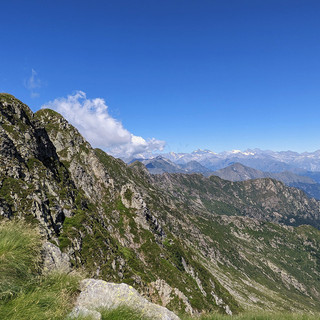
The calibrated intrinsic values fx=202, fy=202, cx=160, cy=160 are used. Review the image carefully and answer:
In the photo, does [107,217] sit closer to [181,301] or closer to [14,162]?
[181,301]

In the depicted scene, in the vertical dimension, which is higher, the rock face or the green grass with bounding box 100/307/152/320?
the green grass with bounding box 100/307/152/320

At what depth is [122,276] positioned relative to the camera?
64.8m

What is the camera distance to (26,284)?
5.98 m

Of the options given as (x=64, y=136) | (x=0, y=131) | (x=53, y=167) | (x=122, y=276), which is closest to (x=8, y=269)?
(x=0, y=131)

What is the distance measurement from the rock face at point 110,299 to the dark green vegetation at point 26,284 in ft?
1.91

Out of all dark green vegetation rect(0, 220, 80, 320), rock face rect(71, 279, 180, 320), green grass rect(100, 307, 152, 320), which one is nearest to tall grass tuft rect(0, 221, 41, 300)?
dark green vegetation rect(0, 220, 80, 320)

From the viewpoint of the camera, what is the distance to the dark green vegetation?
4906 millimetres

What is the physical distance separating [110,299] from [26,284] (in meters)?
2.98

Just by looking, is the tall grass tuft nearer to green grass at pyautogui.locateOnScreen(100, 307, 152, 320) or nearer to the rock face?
the rock face

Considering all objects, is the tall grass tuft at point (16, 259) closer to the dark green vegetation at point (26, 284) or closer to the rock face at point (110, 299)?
the dark green vegetation at point (26, 284)

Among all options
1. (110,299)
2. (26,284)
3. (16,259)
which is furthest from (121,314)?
(16,259)

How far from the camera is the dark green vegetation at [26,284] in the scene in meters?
4.91

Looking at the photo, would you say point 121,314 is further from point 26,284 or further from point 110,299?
point 26,284

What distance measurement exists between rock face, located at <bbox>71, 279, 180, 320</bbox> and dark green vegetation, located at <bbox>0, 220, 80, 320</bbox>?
58cm
